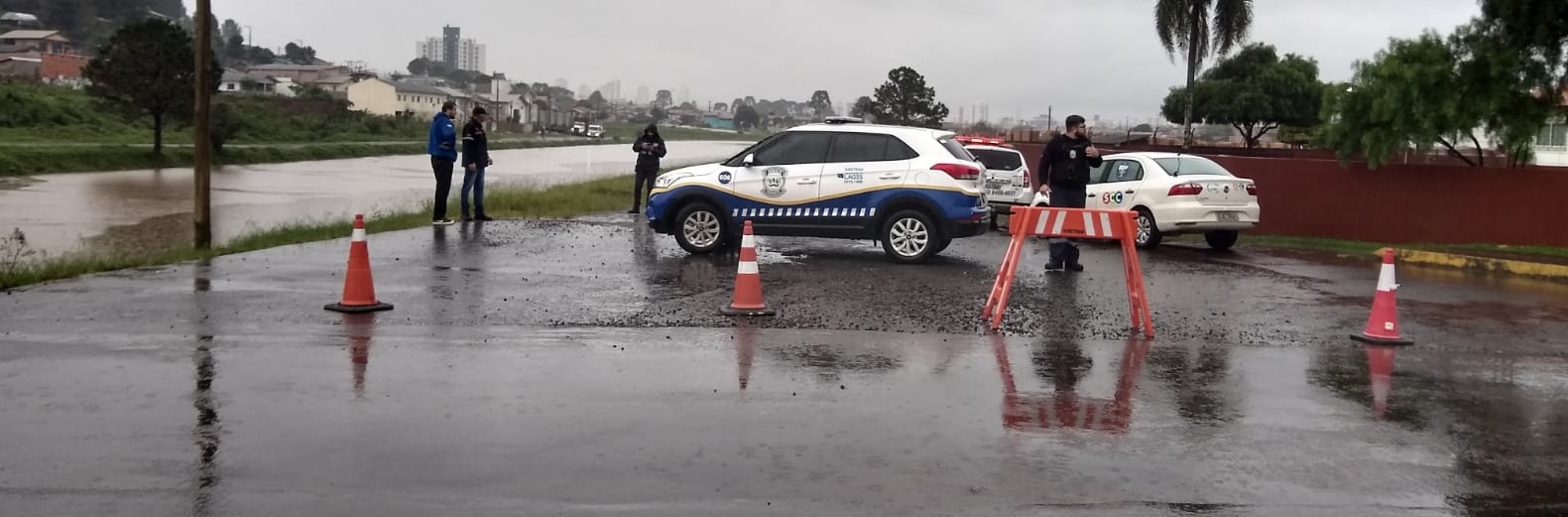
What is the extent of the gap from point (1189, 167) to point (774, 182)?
21.1 ft

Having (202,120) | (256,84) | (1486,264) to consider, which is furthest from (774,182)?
(256,84)

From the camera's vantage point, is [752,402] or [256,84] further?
[256,84]

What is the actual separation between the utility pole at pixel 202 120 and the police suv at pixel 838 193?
5122 millimetres

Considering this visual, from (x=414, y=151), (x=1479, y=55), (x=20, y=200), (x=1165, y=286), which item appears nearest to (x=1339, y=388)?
(x=1165, y=286)

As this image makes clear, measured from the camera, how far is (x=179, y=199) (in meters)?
33.3

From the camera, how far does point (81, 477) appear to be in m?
5.77

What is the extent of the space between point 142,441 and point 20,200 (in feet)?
95.2

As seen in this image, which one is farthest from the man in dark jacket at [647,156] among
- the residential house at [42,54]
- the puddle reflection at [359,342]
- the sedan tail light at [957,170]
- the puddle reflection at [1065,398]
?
the residential house at [42,54]

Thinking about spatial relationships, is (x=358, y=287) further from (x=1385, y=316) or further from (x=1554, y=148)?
(x=1554, y=148)

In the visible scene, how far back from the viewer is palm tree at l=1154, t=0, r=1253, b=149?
40781 millimetres

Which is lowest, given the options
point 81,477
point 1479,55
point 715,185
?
point 81,477

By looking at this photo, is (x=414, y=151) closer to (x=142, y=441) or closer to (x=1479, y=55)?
(x=1479, y=55)

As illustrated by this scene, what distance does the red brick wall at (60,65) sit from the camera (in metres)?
110

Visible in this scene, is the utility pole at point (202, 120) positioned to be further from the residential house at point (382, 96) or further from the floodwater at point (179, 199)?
the residential house at point (382, 96)
